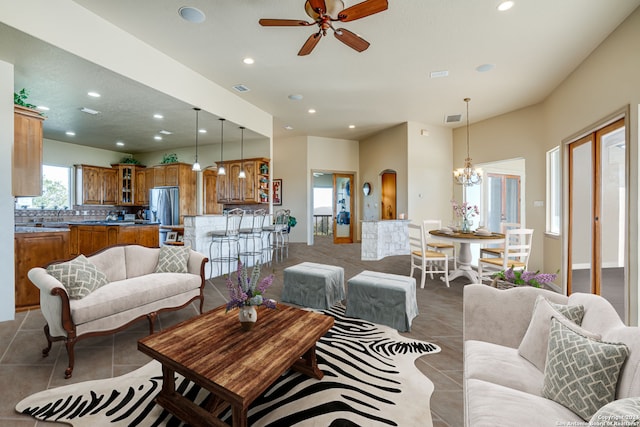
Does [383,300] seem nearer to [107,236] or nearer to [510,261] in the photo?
[510,261]

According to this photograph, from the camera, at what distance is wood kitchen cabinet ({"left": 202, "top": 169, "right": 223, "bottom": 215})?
764cm

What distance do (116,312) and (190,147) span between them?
6.06 m

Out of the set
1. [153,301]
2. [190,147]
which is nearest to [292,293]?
[153,301]

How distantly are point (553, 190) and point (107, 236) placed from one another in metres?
8.40

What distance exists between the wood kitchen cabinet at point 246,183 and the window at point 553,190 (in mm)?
5890

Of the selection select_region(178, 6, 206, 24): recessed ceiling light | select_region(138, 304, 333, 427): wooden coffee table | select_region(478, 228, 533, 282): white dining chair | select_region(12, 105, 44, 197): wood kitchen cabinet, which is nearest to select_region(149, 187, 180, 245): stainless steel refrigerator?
select_region(12, 105, 44, 197): wood kitchen cabinet

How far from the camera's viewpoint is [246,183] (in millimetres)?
6566

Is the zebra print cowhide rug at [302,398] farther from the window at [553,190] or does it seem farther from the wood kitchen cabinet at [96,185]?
the wood kitchen cabinet at [96,185]

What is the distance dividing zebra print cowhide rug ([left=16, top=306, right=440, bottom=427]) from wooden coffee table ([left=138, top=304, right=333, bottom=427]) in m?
0.13

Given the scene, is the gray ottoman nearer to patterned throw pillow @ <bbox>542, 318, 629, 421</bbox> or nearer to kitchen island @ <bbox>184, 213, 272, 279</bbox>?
kitchen island @ <bbox>184, 213, 272, 279</bbox>

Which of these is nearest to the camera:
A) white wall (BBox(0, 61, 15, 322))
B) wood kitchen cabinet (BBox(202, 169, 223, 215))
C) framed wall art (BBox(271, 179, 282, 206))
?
white wall (BBox(0, 61, 15, 322))

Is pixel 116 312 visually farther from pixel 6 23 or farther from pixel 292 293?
pixel 6 23

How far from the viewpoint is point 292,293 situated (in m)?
Result: 3.48

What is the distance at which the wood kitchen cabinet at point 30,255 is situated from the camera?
3.33 m
